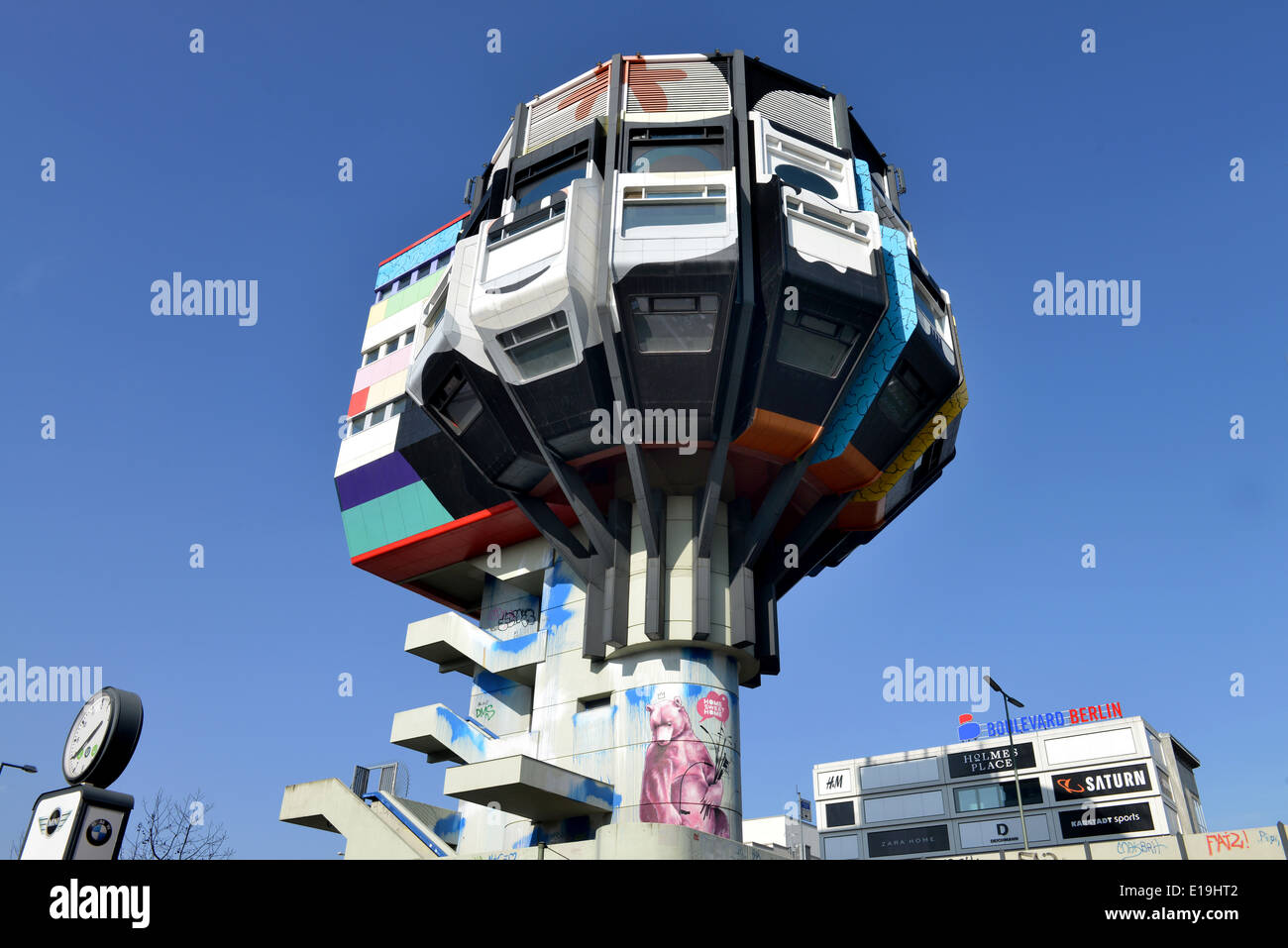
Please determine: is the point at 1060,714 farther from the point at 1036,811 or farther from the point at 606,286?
the point at 606,286

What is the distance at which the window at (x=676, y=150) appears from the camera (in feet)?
127

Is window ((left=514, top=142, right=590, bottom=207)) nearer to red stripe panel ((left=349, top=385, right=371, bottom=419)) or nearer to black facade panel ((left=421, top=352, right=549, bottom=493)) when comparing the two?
black facade panel ((left=421, top=352, right=549, bottom=493))

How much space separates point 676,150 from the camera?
129ft

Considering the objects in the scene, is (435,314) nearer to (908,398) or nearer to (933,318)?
(908,398)

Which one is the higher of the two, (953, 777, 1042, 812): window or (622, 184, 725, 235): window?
(622, 184, 725, 235): window

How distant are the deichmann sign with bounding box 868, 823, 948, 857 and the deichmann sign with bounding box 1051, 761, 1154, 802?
38.6 ft

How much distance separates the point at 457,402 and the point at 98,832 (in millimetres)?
24508

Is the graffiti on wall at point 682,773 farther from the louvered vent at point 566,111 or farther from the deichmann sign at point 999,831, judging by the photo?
the deichmann sign at point 999,831

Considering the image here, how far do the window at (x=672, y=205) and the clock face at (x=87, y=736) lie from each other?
78.0ft

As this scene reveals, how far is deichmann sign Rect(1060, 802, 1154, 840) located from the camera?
8506 cm

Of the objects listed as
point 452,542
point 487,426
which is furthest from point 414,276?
point 487,426

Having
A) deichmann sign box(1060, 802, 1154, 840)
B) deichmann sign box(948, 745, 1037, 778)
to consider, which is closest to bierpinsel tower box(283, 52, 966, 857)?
deichmann sign box(1060, 802, 1154, 840)
